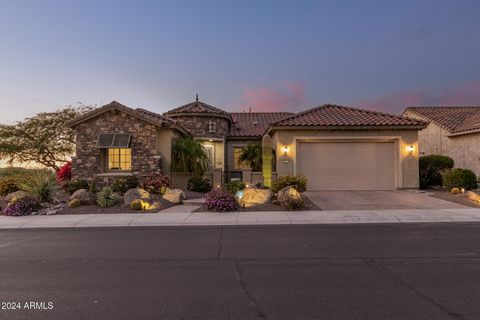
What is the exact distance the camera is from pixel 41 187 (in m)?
13.1

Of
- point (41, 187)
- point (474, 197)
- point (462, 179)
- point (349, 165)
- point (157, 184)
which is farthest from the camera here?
point (349, 165)

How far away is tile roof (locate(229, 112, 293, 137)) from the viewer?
24347mm

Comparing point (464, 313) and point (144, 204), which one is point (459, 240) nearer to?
point (464, 313)

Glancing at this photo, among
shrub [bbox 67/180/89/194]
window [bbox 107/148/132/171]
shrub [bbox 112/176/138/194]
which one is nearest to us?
shrub [bbox 112/176/138/194]

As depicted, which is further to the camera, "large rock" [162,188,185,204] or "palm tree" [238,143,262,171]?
"palm tree" [238,143,262,171]

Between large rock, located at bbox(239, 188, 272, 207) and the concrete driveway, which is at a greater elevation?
large rock, located at bbox(239, 188, 272, 207)

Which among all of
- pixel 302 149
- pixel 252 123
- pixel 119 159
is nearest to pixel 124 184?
pixel 119 159

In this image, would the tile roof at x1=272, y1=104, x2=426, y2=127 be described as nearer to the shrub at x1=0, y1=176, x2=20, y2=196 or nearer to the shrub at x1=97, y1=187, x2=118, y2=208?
the shrub at x1=97, y1=187, x2=118, y2=208

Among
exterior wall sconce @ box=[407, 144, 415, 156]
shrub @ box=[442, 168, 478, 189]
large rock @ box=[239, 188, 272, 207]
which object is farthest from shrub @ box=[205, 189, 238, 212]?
shrub @ box=[442, 168, 478, 189]

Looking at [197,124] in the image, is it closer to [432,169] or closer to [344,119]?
[344,119]

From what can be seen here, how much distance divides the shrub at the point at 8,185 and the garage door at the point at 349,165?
15.0 m

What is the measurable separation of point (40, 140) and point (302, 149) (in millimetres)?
22084

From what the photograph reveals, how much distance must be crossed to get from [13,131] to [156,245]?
24.5m

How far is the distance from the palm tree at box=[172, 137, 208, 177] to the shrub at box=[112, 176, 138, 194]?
2328mm
